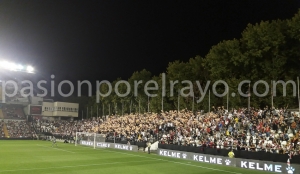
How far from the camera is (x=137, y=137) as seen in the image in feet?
156

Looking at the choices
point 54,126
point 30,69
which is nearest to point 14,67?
point 30,69

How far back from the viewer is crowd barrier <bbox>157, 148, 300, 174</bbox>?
22.6 m

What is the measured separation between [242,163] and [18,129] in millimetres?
69827

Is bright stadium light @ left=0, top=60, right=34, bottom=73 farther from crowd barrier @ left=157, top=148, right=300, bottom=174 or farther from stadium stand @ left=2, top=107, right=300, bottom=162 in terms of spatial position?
crowd barrier @ left=157, top=148, right=300, bottom=174

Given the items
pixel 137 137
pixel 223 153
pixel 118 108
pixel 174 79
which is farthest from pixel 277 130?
pixel 118 108

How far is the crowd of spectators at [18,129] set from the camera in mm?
78744

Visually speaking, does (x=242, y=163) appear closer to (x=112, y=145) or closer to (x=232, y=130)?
(x=232, y=130)

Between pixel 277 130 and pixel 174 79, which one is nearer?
pixel 277 130

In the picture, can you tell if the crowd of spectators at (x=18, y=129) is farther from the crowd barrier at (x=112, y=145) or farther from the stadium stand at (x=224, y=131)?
the stadium stand at (x=224, y=131)

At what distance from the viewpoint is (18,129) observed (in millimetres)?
81250

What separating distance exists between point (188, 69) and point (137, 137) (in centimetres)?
1525

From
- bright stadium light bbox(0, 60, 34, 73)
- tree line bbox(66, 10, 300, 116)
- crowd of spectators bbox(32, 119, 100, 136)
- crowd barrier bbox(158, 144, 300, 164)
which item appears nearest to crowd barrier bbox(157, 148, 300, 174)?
crowd barrier bbox(158, 144, 300, 164)

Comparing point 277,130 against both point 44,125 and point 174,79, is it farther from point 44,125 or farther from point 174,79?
point 44,125

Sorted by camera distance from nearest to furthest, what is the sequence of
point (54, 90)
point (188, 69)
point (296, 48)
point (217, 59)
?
point (296, 48), point (217, 59), point (188, 69), point (54, 90)
